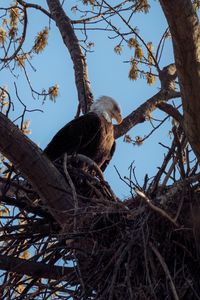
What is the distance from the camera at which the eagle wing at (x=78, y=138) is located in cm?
590

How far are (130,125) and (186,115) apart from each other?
9.60 feet

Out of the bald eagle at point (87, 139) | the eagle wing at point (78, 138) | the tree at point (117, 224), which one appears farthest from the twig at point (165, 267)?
the eagle wing at point (78, 138)

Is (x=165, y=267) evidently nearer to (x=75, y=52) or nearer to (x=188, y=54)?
(x=188, y=54)

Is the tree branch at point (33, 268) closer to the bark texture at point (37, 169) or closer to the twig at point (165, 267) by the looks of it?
the bark texture at point (37, 169)

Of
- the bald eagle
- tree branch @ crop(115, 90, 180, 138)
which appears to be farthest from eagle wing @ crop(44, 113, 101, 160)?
tree branch @ crop(115, 90, 180, 138)

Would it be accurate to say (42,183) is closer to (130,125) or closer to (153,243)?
(153,243)

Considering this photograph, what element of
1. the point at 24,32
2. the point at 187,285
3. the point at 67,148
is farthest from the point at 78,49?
the point at 187,285

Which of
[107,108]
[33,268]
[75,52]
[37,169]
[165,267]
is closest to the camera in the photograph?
[165,267]

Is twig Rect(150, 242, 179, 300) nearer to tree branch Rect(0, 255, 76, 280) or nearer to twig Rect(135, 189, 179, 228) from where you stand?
twig Rect(135, 189, 179, 228)

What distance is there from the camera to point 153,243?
12.0 ft

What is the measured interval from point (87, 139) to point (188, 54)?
2.71 m

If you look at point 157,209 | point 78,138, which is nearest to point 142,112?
point 78,138

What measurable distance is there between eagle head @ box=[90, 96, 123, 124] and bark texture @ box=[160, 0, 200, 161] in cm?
294

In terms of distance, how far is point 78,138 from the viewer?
597 centimetres
